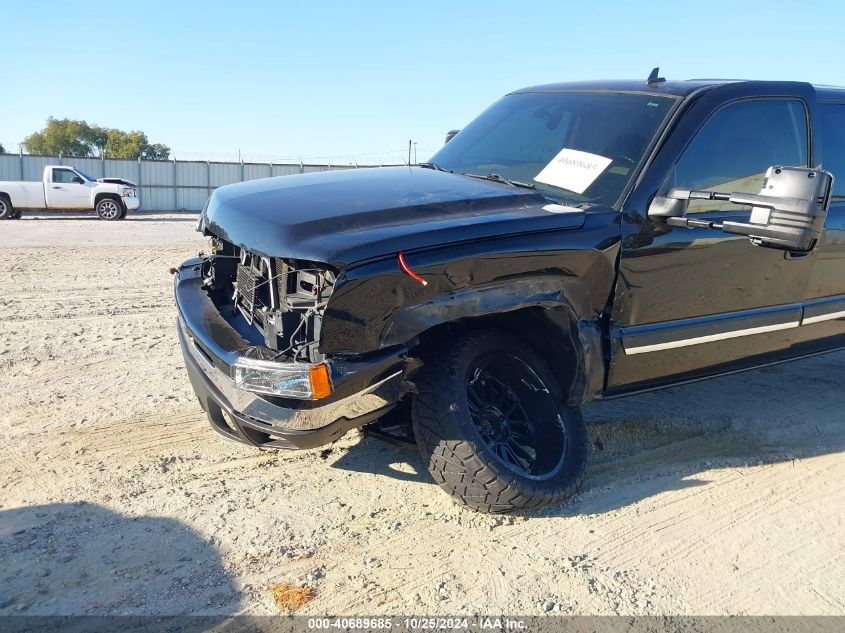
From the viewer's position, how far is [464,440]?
10.6 feet

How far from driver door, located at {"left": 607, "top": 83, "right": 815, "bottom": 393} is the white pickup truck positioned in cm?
2105

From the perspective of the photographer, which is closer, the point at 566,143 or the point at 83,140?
the point at 566,143

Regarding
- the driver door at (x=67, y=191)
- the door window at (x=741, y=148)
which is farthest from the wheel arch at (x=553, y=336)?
the driver door at (x=67, y=191)

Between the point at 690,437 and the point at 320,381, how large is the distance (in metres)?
2.80

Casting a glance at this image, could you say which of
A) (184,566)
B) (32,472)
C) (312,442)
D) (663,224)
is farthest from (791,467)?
(32,472)

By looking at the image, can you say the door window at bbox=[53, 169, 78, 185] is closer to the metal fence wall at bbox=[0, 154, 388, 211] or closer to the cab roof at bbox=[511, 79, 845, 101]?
the metal fence wall at bbox=[0, 154, 388, 211]

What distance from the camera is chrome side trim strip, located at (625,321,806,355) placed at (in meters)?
3.81

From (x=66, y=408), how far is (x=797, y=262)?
14.9 feet

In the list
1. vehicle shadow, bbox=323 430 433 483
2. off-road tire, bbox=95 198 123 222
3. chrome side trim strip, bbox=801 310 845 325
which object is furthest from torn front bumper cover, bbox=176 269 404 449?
off-road tire, bbox=95 198 123 222

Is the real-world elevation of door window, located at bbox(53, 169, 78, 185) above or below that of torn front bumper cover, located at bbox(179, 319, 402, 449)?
above

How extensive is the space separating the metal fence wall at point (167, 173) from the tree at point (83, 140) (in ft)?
99.1

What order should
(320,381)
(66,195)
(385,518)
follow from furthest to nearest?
(66,195) < (385,518) < (320,381)

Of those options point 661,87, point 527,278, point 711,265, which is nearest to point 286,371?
point 527,278

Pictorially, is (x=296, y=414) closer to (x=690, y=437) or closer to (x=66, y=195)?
(x=690, y=437)
